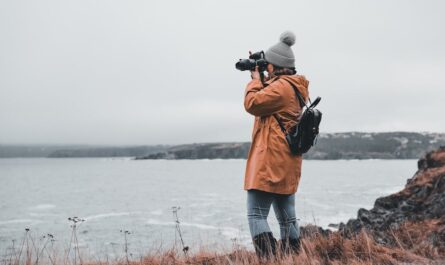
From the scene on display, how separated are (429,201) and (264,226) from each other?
8.72 metres

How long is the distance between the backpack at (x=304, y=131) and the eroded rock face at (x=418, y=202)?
6134mm

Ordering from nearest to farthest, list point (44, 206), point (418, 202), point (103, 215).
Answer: point (418, 202)
point (103, 215)
point (44, 206)

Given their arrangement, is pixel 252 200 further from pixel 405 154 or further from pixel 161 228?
pixel 405 154

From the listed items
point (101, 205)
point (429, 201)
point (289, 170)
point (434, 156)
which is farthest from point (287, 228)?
point (101, 205)

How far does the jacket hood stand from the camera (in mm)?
4004

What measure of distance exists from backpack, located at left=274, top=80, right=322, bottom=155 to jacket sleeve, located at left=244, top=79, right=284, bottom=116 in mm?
125

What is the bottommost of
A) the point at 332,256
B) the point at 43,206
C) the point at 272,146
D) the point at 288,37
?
the point at 43,206

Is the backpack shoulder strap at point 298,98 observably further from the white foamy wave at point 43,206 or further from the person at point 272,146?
the white foamy wave at point 43,206

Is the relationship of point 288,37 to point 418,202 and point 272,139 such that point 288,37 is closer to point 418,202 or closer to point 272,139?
point 272,139

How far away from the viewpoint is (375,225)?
13242mm

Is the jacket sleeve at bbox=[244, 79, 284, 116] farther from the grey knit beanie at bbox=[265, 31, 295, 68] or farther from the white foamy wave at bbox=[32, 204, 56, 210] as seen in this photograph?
the white foamy wave at bbox=[32, 204, 56, 210]

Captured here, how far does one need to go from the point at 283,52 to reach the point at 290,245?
1816mm

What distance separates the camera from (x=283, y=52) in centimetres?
402

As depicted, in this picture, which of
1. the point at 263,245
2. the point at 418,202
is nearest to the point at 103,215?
the point at 418,202
